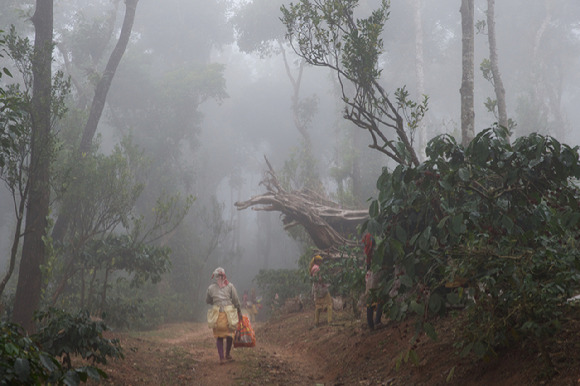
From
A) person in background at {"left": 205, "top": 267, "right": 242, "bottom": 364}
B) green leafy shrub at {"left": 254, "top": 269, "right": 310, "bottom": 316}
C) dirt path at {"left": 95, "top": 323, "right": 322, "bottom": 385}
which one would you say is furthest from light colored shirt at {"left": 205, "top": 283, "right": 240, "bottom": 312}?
green leafy shrub at {"left": 254, "top": 269, "right": 310, "bottom": 316}

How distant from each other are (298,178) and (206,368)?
791 inches

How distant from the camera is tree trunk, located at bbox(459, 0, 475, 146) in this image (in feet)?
31.7

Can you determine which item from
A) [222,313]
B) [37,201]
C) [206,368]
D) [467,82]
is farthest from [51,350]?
[467,82]

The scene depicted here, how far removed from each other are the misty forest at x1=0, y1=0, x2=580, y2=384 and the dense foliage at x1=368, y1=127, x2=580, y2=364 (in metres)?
0.02

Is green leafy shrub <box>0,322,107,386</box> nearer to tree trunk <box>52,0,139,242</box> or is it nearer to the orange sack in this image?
the orange sack

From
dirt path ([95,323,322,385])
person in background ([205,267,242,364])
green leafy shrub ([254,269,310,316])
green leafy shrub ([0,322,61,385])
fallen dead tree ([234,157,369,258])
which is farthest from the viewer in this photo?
green leafy shrub ([254,269,310,316])

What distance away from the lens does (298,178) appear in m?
27.2

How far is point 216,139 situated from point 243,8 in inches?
651

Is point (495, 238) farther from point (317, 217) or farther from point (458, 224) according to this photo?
point (317, 217)

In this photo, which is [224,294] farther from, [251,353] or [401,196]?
[401,196]

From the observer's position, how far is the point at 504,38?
36.4 metres

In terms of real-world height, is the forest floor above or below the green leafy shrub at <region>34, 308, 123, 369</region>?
below

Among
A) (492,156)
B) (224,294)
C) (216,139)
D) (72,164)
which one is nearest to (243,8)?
(216,139)

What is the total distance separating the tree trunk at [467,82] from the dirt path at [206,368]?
5.42 m
